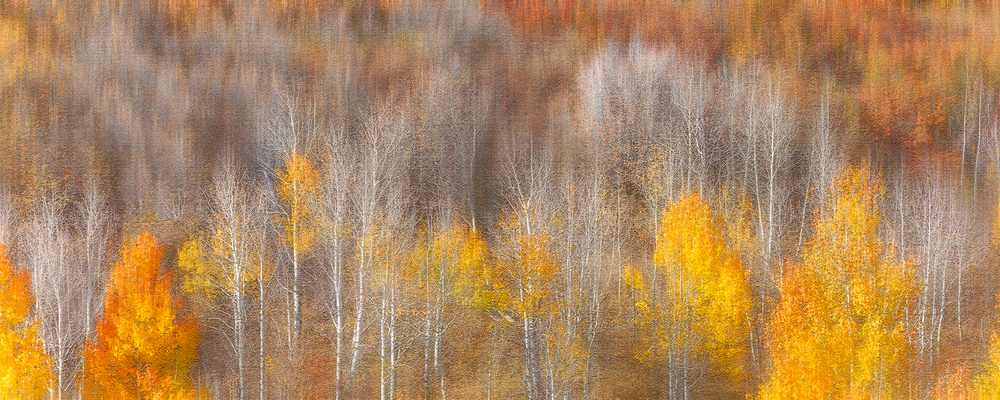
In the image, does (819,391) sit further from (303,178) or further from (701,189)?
(303,178)

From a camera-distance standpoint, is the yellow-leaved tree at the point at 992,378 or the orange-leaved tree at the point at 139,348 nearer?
the yellow-leaved tree at the point at 992,378

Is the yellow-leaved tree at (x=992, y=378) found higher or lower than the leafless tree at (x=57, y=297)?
lower

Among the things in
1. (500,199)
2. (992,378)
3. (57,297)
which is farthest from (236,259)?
(992,378)

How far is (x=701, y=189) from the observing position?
35406 mm

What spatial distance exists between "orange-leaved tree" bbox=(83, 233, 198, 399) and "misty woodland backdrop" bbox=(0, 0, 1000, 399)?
0.14m

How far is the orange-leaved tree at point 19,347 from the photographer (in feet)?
82.0

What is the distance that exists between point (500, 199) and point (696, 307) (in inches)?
882

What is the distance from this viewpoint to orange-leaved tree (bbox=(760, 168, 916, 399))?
71.5 feet

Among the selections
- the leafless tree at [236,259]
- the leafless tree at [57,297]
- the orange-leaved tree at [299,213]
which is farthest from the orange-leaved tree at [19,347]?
the orange-leaved tree at [299,213]

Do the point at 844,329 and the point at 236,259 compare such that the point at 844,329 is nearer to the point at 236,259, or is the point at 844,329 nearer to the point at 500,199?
the point at 236,259

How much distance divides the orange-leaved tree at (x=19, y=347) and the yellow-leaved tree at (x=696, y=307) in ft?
78.9

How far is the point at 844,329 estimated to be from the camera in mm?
22234

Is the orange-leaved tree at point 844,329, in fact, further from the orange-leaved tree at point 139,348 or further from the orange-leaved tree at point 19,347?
the orange-leaved tree at point 19,347

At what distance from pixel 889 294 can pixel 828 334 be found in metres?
2.56
